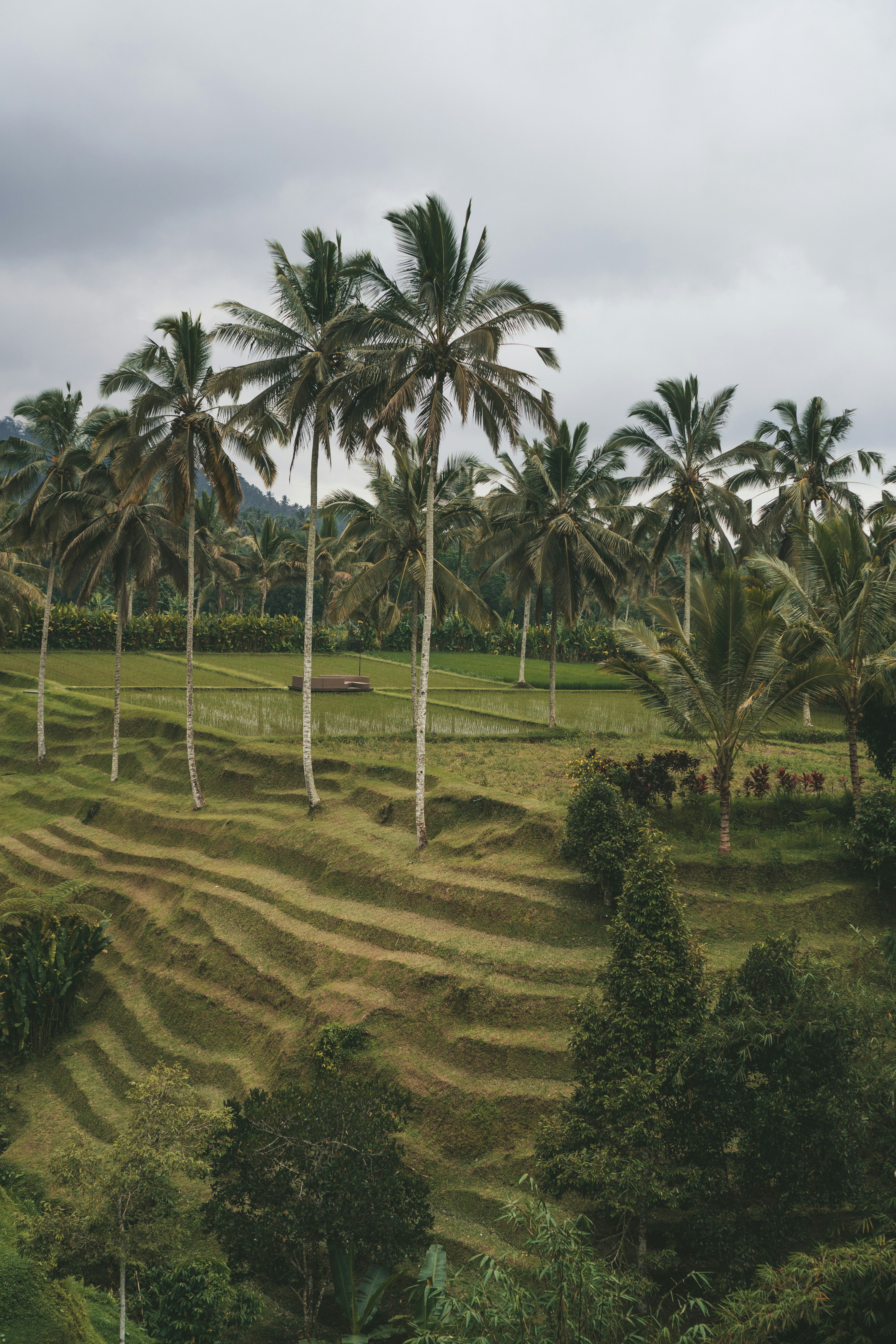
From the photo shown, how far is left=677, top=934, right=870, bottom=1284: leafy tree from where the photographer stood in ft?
31.0

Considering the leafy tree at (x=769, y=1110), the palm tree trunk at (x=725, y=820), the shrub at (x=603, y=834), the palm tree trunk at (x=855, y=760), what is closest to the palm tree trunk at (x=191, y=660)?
the shrub at (x=603, y=834)

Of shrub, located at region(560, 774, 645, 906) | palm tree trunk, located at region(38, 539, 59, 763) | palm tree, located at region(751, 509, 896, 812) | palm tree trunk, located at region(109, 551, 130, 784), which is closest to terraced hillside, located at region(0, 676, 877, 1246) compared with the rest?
shrub, located at region(560, 774, 645, 906)

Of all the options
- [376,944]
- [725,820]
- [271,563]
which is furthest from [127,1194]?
[271,563]

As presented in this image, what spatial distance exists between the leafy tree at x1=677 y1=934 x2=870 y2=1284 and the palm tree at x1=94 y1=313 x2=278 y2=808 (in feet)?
54.3

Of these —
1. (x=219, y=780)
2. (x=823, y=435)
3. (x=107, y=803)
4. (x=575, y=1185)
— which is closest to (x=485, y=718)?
(x=219, y=780)

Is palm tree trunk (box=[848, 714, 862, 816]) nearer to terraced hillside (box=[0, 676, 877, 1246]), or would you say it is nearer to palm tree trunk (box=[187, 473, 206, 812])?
terraced hillside (box=[0, 676, 877, 1246])

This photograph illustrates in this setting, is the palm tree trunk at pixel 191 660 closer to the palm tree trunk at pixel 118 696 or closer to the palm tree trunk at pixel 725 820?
the palm tree trunk at pixel 118 696

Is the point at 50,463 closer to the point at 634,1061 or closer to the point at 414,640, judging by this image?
the point at 414,640

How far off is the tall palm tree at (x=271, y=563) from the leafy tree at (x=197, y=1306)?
54.5 meters

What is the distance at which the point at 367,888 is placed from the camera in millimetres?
18234

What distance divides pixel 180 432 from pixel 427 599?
900 centimetres

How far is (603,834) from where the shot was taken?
15539 mm

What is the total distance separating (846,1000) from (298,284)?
18.3 m

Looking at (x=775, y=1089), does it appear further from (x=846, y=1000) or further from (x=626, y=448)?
(x=626, y=448)
